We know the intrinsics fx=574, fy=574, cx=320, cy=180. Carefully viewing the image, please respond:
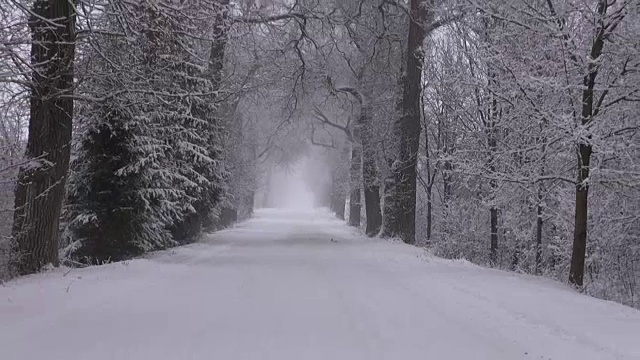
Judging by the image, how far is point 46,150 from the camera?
1023cm

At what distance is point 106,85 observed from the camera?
12.0m

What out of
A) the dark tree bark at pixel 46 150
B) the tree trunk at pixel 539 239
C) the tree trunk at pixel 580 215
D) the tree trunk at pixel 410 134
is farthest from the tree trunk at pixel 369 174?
the dark tree bark at pixel 46 150

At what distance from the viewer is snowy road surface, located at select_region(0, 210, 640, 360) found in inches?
213

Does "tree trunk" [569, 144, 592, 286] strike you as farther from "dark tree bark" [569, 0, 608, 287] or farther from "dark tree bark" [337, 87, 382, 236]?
"dark tree bark" [337, 87, 382, 236]

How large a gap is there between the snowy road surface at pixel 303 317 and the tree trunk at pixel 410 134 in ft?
31.0

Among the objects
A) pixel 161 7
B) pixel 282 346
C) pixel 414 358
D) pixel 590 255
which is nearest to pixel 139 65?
pixel 161 7

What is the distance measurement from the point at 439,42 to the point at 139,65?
13164 millimetres

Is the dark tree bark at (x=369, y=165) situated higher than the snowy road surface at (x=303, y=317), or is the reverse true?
the dark tree bark at (x=369, y=165)

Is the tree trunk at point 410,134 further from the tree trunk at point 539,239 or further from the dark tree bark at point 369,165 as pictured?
the tree trunk at point 539,239

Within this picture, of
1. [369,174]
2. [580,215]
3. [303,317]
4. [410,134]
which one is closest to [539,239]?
[410,134]

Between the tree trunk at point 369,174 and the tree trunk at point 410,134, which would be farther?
the tree trunk at point 369,174

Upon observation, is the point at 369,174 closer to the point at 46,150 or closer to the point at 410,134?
the point at 410,134

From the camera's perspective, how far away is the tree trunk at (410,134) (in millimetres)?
20438

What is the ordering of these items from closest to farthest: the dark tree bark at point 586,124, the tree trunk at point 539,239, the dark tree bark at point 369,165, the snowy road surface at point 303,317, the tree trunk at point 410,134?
the snowy road surface at point 303,317
the dark tree bark at point 586,124
the tree trunk at point 539,239
the tree trunk at point 410,134
the dark tree bark at point 369,165
